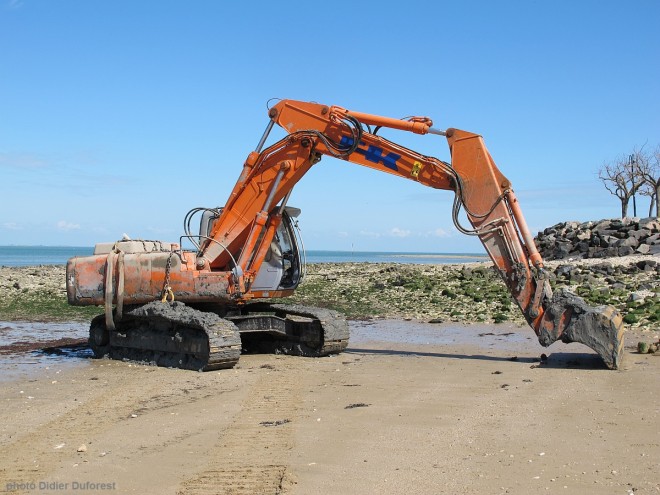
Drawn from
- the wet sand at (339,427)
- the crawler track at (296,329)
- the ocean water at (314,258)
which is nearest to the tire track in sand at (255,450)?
the wet sand at (339,427)

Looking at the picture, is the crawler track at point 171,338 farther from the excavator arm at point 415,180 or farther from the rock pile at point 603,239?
the rock pile at point 603,239

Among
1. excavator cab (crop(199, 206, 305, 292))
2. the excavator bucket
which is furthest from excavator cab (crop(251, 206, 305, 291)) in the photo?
the excavator bucket

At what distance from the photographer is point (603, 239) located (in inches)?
1185

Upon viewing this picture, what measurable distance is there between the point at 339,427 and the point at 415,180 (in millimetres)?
4798

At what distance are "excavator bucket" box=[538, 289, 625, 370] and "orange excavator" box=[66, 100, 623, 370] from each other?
1 cm

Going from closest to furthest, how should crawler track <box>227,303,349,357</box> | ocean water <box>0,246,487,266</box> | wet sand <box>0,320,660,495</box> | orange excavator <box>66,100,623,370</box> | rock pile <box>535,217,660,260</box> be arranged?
wet sand <box>0,320,660,495</box>
orange excavator <box>66,100,623,370</box>
crawler track <box>227,303,349,357</box>
rock pile <box>535,217,660,260</box>
ocean water <box>0,246,487,266</box>

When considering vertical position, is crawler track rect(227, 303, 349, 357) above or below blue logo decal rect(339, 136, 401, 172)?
below

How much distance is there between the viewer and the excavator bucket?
9.96 m

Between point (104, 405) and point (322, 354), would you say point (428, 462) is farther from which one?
point (322, 354)

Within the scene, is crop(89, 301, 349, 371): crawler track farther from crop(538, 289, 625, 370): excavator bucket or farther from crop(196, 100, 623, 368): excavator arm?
crop(538, 289, 625, 370): excavator bucket

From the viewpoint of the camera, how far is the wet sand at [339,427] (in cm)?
574

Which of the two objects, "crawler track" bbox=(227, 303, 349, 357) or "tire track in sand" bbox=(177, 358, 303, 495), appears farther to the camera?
"crawler track" bbox=(227, 303, 349, 357)

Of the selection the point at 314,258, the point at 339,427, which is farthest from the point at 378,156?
the point at 314,258

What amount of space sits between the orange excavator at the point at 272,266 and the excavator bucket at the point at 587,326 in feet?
0.04
